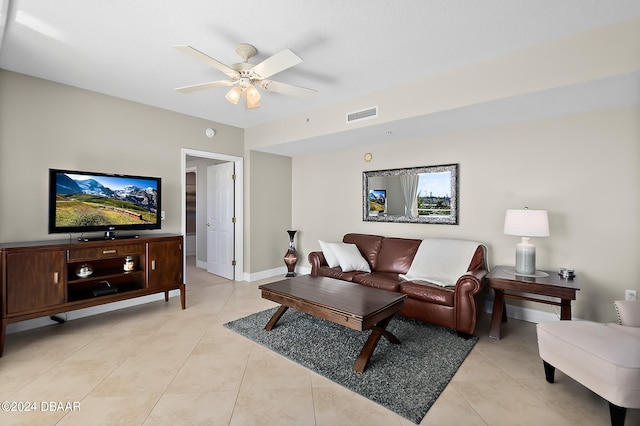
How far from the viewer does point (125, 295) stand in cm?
309

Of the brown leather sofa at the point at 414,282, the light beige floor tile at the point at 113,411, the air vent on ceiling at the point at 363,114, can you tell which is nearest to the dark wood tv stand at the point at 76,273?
the light beige floor tile at the point at 113,411

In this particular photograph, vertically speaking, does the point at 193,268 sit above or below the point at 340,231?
below

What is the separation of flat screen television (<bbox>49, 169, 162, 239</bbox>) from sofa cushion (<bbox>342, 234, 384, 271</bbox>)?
8.82 feet

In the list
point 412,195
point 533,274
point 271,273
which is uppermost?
point 412,195

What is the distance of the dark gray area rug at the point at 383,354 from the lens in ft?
6.30

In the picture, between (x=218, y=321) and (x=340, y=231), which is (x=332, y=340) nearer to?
(x=218, y=321)

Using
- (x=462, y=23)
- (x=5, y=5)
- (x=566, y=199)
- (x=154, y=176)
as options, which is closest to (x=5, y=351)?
(x=154, y=176)

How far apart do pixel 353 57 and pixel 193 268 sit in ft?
16.9

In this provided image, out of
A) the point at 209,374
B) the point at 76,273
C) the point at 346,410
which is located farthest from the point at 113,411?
the point at 76,273

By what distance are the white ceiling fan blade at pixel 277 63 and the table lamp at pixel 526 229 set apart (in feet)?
8.15

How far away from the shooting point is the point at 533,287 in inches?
99.3

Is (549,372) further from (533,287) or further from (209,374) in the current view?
(209,374)

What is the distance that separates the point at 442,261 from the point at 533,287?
93cm

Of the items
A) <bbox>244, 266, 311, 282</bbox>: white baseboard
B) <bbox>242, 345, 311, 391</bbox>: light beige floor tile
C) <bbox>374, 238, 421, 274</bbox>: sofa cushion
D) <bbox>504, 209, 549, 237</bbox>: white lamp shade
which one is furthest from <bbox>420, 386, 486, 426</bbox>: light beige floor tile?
<bbox>244, 266, 311, 282</bbox>: white baseboard
